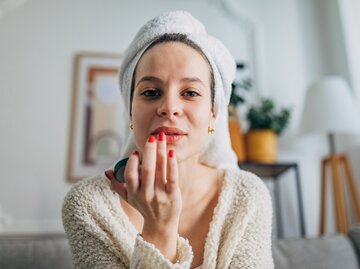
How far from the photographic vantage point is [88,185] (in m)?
0.88

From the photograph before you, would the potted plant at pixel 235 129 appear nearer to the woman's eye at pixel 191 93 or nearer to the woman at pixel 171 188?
the woman at pixel 171 188

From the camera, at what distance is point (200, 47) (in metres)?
0.90

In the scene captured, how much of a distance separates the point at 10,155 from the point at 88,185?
4.52ft

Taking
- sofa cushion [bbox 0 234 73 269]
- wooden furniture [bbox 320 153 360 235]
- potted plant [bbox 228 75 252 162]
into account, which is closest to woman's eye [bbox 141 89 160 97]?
sofa cushion [bbox 0 234 73 269]

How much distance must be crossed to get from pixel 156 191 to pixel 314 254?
75 centimetres

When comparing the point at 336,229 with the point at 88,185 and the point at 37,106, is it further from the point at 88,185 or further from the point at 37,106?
the point at 37,106

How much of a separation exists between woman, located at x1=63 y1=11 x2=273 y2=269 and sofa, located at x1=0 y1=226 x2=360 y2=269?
30 cm

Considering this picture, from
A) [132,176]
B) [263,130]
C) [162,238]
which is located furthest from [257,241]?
[263,130]

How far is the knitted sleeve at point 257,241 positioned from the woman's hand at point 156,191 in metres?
0.20

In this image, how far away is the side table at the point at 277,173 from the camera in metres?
1.75

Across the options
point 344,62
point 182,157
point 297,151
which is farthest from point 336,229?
point 182,157

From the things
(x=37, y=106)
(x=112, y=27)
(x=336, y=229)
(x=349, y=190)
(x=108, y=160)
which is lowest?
(x=336, y=229)

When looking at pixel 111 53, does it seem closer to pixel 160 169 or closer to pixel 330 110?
pixel 330 110

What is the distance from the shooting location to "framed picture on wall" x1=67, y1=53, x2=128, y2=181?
2.06 meters
